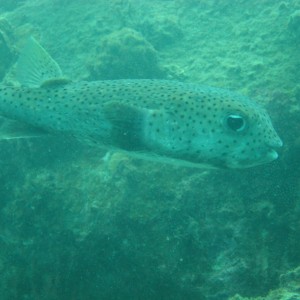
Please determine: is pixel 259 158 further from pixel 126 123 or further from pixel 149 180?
pixel 149 180

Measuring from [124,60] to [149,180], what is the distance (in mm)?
3326

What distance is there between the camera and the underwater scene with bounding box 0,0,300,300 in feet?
10.7

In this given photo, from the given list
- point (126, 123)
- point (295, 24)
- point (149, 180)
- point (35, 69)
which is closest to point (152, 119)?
point (126, 123)

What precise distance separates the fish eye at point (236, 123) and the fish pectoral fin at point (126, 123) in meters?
0.92

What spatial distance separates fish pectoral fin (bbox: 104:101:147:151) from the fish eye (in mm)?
917

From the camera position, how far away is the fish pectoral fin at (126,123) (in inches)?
128

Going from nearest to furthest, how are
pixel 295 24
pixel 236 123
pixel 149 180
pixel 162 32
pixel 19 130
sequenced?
pixel 236 123, pixel 19 130, pixel 149 180, pixel 295 24, pixel 162 32

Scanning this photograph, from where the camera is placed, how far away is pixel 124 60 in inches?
268

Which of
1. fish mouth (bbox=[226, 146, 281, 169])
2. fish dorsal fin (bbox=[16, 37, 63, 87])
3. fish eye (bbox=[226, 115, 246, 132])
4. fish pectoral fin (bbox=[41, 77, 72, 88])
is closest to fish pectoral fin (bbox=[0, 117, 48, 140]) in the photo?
fish pectoral fin (bbox=[41, 77, 72, 88])

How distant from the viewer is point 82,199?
499 cm

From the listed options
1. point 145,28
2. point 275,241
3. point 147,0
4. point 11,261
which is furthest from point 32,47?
point 147,0

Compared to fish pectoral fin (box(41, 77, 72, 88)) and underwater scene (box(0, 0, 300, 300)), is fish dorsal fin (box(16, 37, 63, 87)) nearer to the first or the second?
underwater scene (box(0, 0, 300, 300))

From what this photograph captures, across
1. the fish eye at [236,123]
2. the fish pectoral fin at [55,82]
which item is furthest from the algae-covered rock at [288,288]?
the fish pectoral fin at [55,82]

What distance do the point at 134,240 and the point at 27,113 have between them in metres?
2.32
